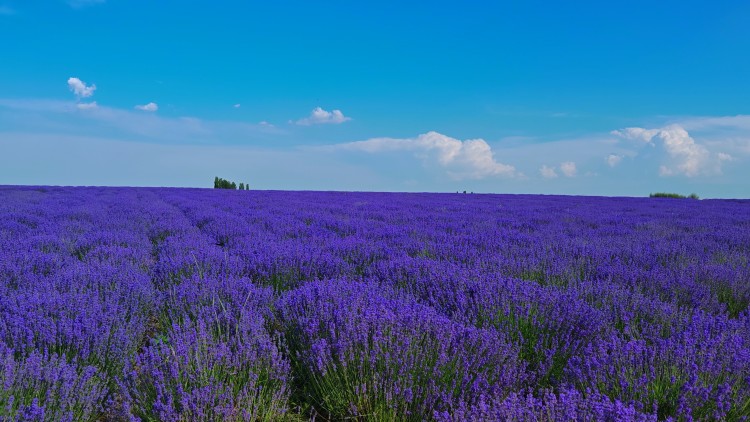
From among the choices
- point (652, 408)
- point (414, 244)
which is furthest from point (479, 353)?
point (414, 244)

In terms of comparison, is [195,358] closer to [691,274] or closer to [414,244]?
[414,244]

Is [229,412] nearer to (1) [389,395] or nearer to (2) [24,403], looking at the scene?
(1) [389,395]

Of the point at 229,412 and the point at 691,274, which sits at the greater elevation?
the point at 691,274

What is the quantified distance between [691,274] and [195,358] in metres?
3.65

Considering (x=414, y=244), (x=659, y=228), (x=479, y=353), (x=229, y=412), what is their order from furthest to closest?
(x=659, y=228)
(x=414, y=244)
(x=479, y=353)
(x=229, y=412)

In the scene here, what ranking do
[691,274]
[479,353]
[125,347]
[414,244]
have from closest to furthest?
[479,353], [125,347], [691,274], [414,244]

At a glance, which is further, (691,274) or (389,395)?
(691,274)

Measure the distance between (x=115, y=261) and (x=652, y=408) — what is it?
3.84 meters

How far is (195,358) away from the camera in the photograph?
77.6 inches

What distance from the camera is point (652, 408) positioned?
1.77 m

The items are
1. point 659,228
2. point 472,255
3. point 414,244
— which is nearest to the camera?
point 472,255

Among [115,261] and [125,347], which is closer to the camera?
[125,347]

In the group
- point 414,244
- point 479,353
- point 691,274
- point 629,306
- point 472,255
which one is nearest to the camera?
point 479,353

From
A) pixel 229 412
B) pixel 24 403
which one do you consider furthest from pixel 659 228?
pixel 24 403
